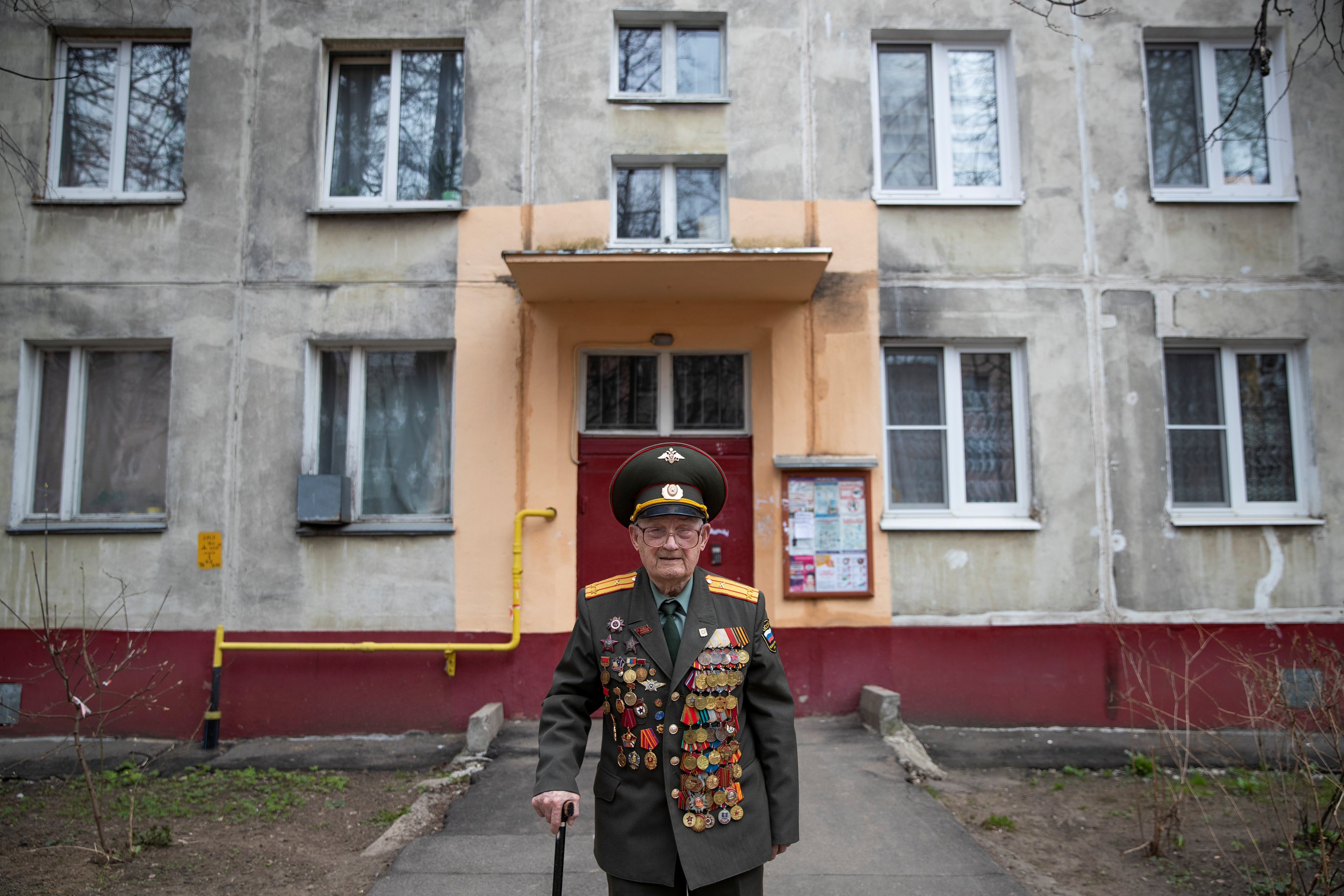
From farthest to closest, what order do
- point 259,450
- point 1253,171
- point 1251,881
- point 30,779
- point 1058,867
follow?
point 1253,171, point 259,450, point 30,779, point 1058,867, point 1251,881

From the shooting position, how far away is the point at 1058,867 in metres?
4.16

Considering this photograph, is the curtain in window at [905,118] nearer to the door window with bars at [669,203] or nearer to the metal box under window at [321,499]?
the door window with bars at [669,203]

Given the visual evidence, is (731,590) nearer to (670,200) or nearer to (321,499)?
(321,499)

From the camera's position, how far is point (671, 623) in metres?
2.45

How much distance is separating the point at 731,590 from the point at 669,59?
5753 millimetres

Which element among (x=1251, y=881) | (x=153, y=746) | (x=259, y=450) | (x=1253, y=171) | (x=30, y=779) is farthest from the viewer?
(x=1253, y=171)

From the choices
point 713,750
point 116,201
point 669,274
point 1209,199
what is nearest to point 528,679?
point 669,274

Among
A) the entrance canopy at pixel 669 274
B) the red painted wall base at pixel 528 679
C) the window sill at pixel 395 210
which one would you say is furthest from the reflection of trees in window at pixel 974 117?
the window sill at pixel 395 210

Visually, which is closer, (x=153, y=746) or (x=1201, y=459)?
(x=153, y=746)

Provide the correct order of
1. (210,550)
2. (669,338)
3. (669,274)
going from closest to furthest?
(669,274)
(210,550)
(669,338)

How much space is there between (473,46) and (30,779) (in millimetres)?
6362

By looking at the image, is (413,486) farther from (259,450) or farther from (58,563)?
(58,563)

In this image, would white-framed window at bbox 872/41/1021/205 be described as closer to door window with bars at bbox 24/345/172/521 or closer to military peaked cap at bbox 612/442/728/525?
military peaked cap at bbox 612/442/728/525

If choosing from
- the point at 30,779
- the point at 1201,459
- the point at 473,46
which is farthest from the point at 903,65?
the point at 30,779
